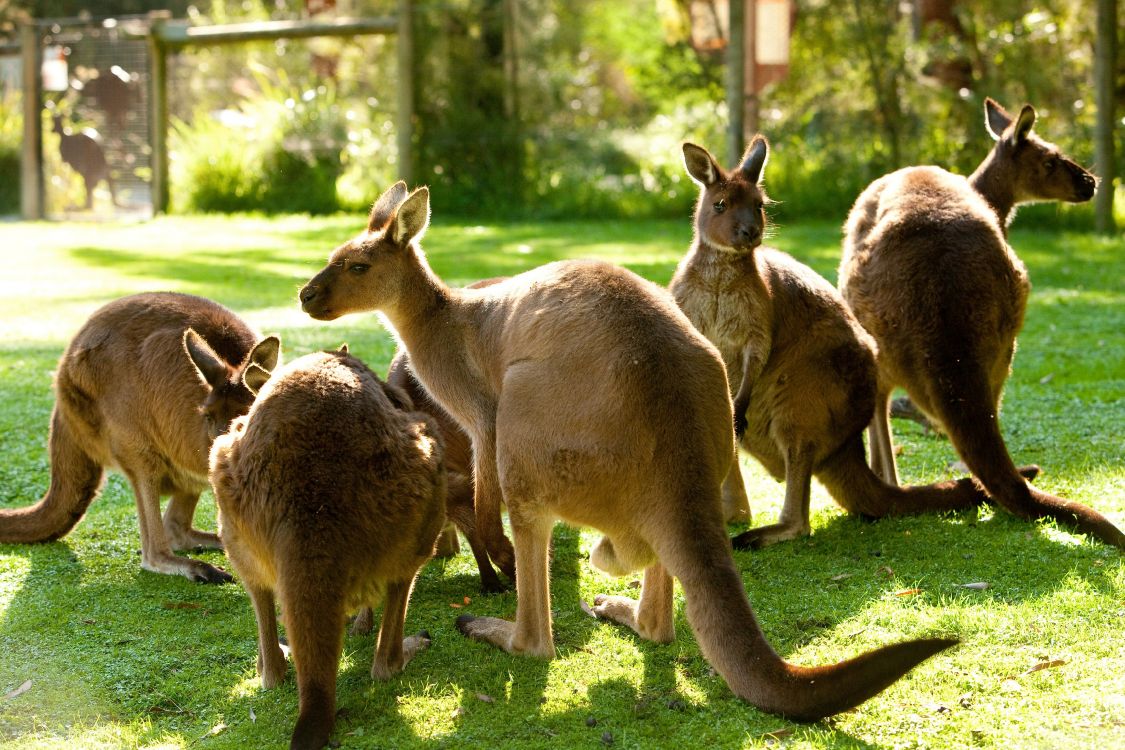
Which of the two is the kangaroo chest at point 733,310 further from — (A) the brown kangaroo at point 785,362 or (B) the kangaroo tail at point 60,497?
(B) the kangaroo tail at point 60,497

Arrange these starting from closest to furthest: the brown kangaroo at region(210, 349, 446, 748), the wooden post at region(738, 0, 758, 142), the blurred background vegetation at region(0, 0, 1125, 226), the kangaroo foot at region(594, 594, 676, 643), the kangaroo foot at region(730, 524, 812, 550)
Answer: the brown kangaroo at region(210, 349, 446, 748), the kangaroo foot at region(594, 594, 676, 643), the kangaroo foot at region(730, 524, 812, 550), the blurred background vegetation at region(0, 0, 1125, 226), the wooden post at region(738, 0, 758, 142)

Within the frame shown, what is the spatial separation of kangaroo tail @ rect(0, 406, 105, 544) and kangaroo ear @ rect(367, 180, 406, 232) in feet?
4.25

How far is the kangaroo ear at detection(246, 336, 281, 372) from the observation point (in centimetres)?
401

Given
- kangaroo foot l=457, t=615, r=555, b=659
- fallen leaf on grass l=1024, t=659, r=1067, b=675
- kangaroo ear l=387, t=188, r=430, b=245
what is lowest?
kangaroo foot l=457, t=615, r=555, b=659

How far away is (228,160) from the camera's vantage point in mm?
14312

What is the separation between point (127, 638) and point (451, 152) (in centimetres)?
1028

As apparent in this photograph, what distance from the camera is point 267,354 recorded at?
161 inches

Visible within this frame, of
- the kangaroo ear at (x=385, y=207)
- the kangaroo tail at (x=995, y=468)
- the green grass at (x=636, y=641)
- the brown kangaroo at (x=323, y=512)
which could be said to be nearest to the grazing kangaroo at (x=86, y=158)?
the green grass at (x=636, y=641)

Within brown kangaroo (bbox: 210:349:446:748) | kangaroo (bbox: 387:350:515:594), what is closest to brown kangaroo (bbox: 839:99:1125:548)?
kangaroo (bbox: 387:350:515:594)

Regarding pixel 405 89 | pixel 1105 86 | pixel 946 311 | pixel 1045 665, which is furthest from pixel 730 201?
pixel 405 89

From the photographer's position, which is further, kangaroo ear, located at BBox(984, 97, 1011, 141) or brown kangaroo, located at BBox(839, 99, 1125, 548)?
kangaroo ear, located at BBox(984, 97, 1011, 141)

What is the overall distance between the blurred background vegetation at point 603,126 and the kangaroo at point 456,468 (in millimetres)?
8847

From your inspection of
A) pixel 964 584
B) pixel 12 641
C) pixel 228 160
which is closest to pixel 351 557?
pixel 12 641

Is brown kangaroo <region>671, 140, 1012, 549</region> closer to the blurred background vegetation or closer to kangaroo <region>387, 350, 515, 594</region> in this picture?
kangaroo <region>387, 350, 515, 594</region>
